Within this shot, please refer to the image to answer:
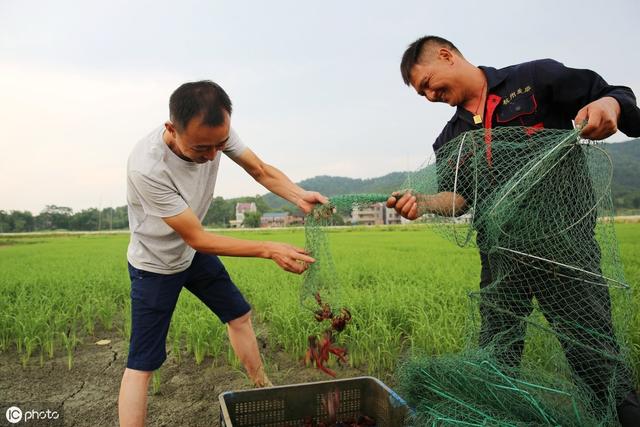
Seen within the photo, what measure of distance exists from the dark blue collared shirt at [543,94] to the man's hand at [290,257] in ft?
3.21

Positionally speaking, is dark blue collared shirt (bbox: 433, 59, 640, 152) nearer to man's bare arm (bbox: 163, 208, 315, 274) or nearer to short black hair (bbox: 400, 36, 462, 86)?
short black hair (bbox: 400, 36, 462, 86)

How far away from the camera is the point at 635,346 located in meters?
2.78

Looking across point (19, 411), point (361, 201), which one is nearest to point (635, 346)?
point (361, 201)

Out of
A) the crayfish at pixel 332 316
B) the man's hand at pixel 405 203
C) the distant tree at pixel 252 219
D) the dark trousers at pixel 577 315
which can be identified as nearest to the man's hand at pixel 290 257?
the crayfish at pixel 332 316

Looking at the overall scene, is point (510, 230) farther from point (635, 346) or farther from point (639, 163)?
point (639, 163)

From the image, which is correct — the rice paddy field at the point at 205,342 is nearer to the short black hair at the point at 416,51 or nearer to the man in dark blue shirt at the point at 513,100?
the man in dark blue shirt at the point at 513,100

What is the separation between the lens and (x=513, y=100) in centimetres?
201

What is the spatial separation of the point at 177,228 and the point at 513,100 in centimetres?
155

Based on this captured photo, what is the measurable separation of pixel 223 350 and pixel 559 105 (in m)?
2.82

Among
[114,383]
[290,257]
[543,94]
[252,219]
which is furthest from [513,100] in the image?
[252,219]

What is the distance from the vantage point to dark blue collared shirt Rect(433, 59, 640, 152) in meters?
1.86

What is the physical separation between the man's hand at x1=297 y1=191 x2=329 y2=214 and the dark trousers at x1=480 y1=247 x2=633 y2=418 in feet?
2.67

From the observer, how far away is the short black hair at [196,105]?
1.83 metres

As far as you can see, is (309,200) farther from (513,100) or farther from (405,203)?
(513,100)
